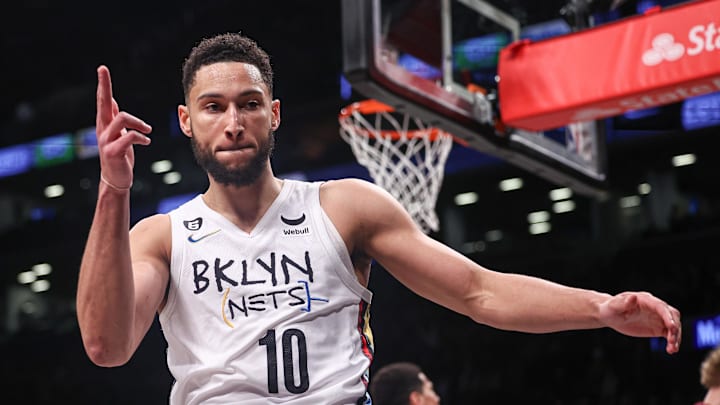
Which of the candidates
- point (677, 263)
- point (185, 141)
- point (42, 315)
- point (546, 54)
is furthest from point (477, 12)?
point (42, 315)

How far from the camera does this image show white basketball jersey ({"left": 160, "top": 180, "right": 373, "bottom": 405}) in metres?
2.68

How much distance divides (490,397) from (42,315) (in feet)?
27.8

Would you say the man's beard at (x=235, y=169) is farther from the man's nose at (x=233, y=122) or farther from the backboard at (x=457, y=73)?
the backboard at (x=457, y=73)

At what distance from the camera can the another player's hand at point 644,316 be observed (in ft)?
8.14

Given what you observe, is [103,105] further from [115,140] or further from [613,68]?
[613,68]

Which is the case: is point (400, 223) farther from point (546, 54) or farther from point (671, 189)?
point (671, 189)

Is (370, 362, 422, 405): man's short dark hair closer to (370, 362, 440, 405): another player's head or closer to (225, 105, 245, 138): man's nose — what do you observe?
(370, 362, 440, 405): another player's head

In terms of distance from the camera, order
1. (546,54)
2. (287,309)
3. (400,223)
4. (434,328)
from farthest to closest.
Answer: (434,328), (546,54), (400,223), (287,309)

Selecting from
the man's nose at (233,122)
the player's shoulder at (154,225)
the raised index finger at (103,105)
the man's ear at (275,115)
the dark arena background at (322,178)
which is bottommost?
the dark arena background at (322,178)

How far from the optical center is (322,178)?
1498 centimetres

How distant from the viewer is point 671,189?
1334cm

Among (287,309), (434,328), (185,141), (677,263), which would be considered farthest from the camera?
(185,141)

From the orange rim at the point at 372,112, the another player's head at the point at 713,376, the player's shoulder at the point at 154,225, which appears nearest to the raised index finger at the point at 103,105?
the player's shoulder at the point at 154,225


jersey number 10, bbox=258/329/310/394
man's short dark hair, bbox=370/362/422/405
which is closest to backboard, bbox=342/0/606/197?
man's short dark hair, bbox=370/362/422/405
